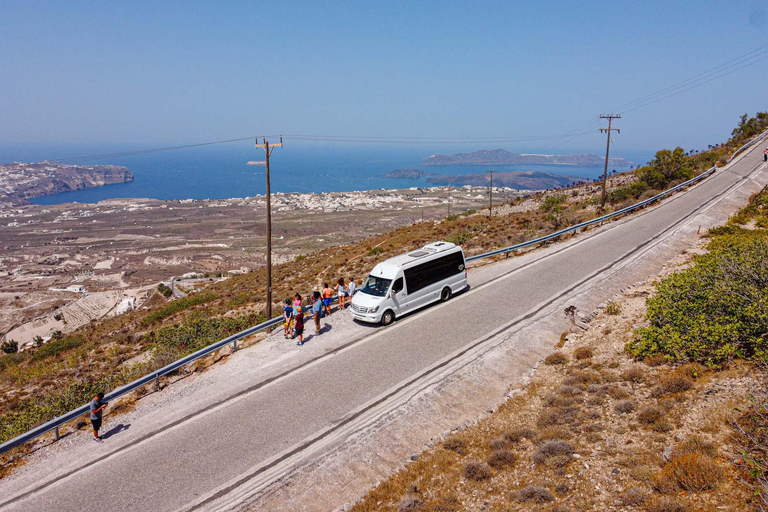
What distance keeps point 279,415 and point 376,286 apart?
21.3ft

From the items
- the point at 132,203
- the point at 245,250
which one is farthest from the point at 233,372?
the point at 132,203

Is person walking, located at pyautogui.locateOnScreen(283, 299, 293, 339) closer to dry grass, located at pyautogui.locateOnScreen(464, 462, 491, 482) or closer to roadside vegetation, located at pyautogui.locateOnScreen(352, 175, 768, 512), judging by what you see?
roadside vegetation, located at pyautogui.locateOnScreen(352, 175, 768, 512)

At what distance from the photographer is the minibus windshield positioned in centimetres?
1592

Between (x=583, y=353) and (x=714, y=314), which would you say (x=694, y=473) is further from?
(x=583, y=353)

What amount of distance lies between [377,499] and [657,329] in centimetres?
849

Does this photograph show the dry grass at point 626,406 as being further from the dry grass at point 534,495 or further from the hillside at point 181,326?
the hillside at point 181,326

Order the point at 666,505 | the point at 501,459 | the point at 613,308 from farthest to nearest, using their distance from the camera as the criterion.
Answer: the point at 613,308, the point at 501,459, the point at 666,505

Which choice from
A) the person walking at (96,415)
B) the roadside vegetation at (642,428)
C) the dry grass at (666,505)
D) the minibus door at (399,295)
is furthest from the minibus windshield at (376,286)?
the dry grass at (666,505)

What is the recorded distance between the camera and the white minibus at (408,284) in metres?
15.8

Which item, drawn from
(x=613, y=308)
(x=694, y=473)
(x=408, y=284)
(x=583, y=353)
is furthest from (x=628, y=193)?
(x=694, y=473)

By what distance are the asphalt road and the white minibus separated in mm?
583

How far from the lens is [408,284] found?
16297 mm

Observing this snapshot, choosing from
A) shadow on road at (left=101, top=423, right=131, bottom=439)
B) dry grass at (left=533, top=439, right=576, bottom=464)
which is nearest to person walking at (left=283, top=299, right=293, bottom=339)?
shadow on road at (left=101, top=423, right=131, bottom=439)

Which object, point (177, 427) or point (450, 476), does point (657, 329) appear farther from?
point (177, 427)
